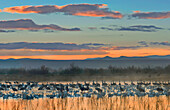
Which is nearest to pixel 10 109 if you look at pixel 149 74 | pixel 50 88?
pixel 50 88

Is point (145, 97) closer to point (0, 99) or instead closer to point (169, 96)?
point (169, 96)

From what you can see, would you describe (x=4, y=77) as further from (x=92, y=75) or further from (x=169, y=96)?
(x=169, y=96)

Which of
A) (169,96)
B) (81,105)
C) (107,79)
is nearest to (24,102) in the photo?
(81,105)

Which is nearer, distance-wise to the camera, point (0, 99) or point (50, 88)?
point (0, 99)

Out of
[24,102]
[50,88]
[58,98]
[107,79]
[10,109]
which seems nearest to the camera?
[10,109]

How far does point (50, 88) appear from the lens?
20.0 meters

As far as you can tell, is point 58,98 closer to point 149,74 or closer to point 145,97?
point 145,97

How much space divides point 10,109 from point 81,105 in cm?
270

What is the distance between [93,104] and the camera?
1448cm

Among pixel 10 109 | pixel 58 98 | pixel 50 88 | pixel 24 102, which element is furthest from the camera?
pixel 50 88

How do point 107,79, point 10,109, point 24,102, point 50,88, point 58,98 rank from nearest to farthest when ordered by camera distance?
1. point 10,109
2. point 24,102
3. point 58,98
4. point 50,88
5. point 107,79

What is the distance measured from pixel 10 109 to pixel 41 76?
17.5m

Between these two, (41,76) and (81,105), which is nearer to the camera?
(81,105)

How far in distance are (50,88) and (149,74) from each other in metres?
13.7
